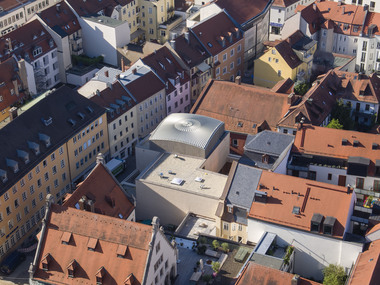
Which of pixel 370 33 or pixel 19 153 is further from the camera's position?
pixel 370 33

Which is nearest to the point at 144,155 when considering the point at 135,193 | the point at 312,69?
the point at 135,193

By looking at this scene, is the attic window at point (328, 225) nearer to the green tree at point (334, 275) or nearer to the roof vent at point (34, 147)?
the green tree at point (334, 275)

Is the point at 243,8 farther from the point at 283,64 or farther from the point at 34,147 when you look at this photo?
the point at 34,147

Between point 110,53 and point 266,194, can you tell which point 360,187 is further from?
point 110,53

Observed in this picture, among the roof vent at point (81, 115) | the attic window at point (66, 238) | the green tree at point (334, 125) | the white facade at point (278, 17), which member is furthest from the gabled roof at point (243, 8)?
the attic window at point (66, 238)

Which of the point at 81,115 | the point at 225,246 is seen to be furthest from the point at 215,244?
the point at 81,115

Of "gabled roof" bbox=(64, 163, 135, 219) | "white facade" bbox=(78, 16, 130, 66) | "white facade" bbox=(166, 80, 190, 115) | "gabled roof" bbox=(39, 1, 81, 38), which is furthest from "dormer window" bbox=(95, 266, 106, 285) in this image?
"gabled roof" bbox=(39, 1, 81, 38)
